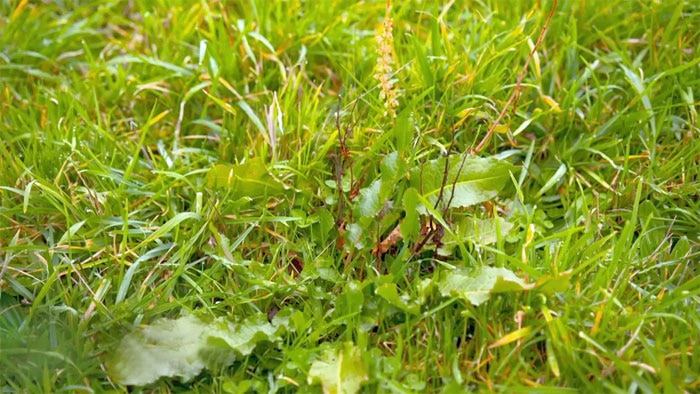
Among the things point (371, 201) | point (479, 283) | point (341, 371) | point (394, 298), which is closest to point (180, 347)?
point (341, 371)

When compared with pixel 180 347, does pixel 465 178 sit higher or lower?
higher

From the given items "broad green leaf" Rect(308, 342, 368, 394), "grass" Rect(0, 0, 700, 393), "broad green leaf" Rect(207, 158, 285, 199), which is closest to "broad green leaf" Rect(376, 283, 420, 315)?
"grass" Rect(0, 0, 700, 393)

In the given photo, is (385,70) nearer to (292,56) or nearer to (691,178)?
(292,56)

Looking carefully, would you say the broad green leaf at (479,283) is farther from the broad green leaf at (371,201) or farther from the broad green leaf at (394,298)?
the broad green leaf at (371,201)

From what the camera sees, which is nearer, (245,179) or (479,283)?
(479,283)

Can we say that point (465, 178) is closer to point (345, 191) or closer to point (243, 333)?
point (345, 191)

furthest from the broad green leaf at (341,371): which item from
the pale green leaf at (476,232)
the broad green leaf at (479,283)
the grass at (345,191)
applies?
the pale green leaf at (476,232)

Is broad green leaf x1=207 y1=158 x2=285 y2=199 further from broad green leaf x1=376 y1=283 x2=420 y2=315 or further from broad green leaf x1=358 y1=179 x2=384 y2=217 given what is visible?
broad green leaf x1=376 y1=283 x2=420 y2=315
